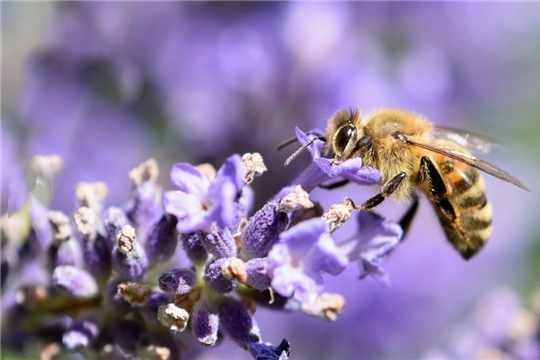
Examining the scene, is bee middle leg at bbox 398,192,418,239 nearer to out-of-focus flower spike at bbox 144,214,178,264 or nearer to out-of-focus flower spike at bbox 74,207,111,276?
out-of-focus flower spike at bbox 144,214,178,264

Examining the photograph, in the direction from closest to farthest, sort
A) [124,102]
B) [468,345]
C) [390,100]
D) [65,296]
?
[65,296] < [468,345] < [124,102] < [390,100]

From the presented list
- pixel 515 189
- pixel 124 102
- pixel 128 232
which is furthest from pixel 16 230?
pixel 515 189

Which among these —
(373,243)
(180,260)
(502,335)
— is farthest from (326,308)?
(502,335)

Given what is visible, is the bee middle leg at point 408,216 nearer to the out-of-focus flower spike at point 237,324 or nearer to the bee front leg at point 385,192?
the bee front leg at point 385,192

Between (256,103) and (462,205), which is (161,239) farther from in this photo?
(256,103)

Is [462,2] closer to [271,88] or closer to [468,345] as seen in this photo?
[271,88]

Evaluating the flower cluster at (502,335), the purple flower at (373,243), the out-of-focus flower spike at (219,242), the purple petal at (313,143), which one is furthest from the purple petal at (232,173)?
the flower cluster at (502,335)

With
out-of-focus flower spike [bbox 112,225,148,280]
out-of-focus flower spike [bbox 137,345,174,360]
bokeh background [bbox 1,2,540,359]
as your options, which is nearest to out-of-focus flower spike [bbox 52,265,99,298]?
out-of-focus flower spike [bbox 112,225,148,280]
